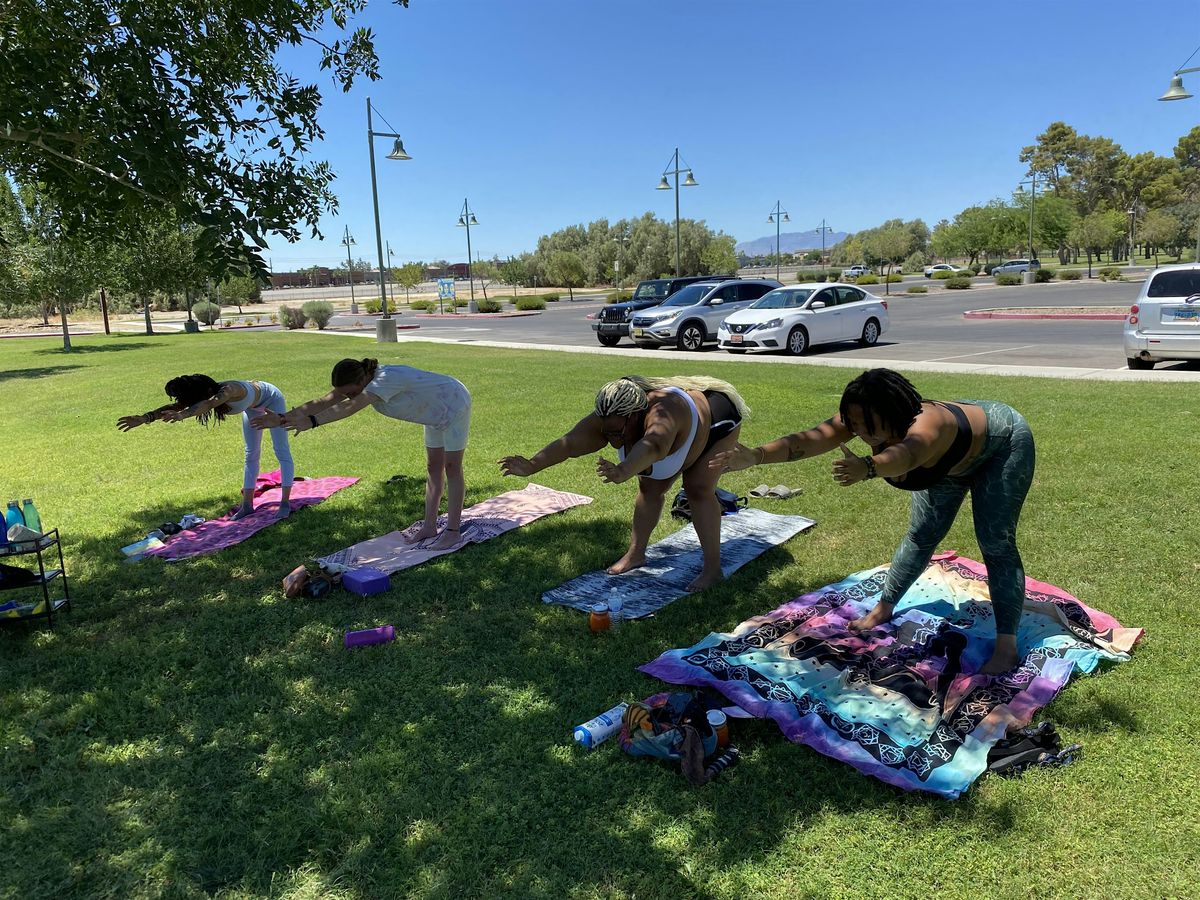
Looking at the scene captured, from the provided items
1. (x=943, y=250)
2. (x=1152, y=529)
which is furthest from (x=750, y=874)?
(x=943, y=250)

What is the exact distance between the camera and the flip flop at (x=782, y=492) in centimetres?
659

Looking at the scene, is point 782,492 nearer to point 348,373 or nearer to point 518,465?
point 518,465

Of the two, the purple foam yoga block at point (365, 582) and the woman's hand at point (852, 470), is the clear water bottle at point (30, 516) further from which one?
the woman's hand at point (852, 470)

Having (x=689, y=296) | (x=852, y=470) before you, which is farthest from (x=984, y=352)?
(x=852, y=470)

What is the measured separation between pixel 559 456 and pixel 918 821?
2336 mm

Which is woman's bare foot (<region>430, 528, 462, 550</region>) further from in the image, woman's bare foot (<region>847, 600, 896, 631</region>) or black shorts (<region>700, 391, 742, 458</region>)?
woman's bare foot (<region>847, 600, 896, 631</region>)

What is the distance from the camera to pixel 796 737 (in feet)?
10.5

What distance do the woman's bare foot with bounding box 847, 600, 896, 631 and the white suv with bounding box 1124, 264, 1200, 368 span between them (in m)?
11.2

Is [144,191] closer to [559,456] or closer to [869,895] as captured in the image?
[559,456]

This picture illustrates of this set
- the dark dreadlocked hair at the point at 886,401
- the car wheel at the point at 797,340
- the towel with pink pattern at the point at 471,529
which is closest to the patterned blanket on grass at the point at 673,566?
the towel with pink pattern at the point at 471,529

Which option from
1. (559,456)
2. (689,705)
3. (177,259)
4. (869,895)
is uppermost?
(177,259)

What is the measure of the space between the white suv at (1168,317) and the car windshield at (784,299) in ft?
23.3

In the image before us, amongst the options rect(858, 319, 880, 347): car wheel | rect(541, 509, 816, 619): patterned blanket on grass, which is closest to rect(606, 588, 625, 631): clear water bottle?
rect(541, 509, 816, 619): patterned blanket on grass

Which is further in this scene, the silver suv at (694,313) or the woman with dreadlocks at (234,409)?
the silver suv at (694,313)
